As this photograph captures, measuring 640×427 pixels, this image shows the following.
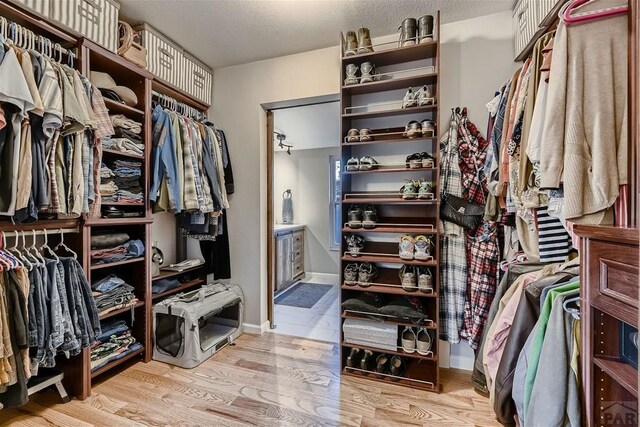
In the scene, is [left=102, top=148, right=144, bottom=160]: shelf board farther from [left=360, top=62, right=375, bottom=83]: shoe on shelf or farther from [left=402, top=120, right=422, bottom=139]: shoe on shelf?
[left=402, top=120, right=422, bottom=139]: shoe on shelf

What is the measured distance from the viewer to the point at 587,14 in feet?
2.95

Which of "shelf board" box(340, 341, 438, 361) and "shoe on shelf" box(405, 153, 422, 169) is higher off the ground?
"shoe on shelf" box(405, 153, 422, 169)

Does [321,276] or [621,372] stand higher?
[621,372]

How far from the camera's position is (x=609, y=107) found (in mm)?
864

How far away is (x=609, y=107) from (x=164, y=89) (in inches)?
102

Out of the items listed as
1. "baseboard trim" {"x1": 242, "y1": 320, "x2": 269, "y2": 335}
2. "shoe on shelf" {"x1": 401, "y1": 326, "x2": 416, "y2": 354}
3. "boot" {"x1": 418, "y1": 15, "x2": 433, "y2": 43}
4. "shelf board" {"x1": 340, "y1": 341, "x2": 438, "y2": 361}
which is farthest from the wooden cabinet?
"boot" {"x1": 418, "y1": 15, "x2": 433, "y2": 43}

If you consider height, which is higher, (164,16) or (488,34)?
(164,16)

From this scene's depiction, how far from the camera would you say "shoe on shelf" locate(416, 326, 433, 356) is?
5.77 feet

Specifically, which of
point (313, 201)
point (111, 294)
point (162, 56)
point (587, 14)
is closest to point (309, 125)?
Result: point (313, 201)

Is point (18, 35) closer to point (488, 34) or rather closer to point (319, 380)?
point (319, 380)

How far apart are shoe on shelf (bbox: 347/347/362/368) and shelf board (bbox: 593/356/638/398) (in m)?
1.37

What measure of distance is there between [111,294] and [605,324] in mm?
2373

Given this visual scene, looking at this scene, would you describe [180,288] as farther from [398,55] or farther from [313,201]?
[313,201]

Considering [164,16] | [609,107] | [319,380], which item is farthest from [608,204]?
[164,16]
